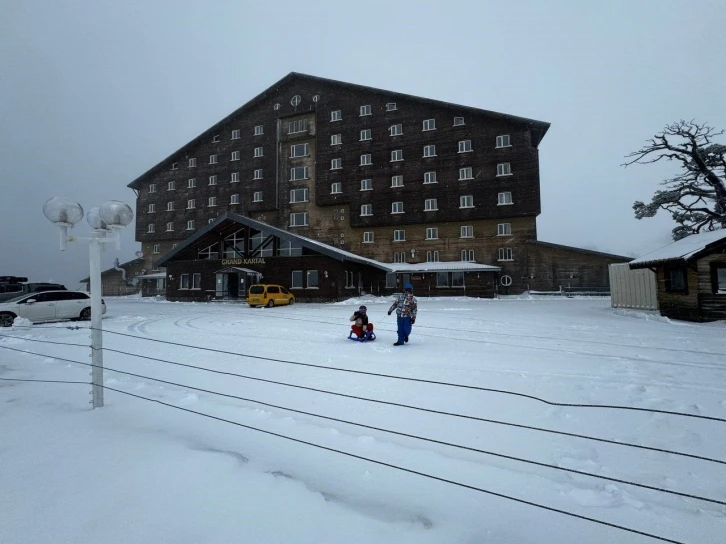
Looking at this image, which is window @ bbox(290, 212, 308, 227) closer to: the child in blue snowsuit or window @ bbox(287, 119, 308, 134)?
window @ bbox(287, 119, 308, 134)

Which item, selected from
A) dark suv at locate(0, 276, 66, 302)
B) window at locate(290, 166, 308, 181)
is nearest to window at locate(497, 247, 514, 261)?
window at locate(290, 166, 308, 181)

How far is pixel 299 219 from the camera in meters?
42.9

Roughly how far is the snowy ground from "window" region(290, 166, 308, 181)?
37.9 metres

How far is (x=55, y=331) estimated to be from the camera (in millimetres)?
13617

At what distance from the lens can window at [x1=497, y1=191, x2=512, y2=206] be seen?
35.3m

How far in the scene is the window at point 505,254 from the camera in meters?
35.0

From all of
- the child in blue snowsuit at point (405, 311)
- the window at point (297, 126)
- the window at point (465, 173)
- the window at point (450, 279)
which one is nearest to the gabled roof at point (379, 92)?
the window at point (297, 126)

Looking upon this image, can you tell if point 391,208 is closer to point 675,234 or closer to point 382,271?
point 382,271

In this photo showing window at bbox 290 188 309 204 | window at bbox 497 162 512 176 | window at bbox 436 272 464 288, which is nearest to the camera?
window at bbox 436 272 464 288

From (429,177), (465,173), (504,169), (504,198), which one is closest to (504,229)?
(504,198)

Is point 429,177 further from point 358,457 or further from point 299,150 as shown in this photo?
point 358,457

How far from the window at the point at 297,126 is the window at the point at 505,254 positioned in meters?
27.0

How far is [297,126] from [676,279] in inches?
1575

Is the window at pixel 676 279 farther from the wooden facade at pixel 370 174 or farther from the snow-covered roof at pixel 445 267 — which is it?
the wooden facade at pixel 370 174
